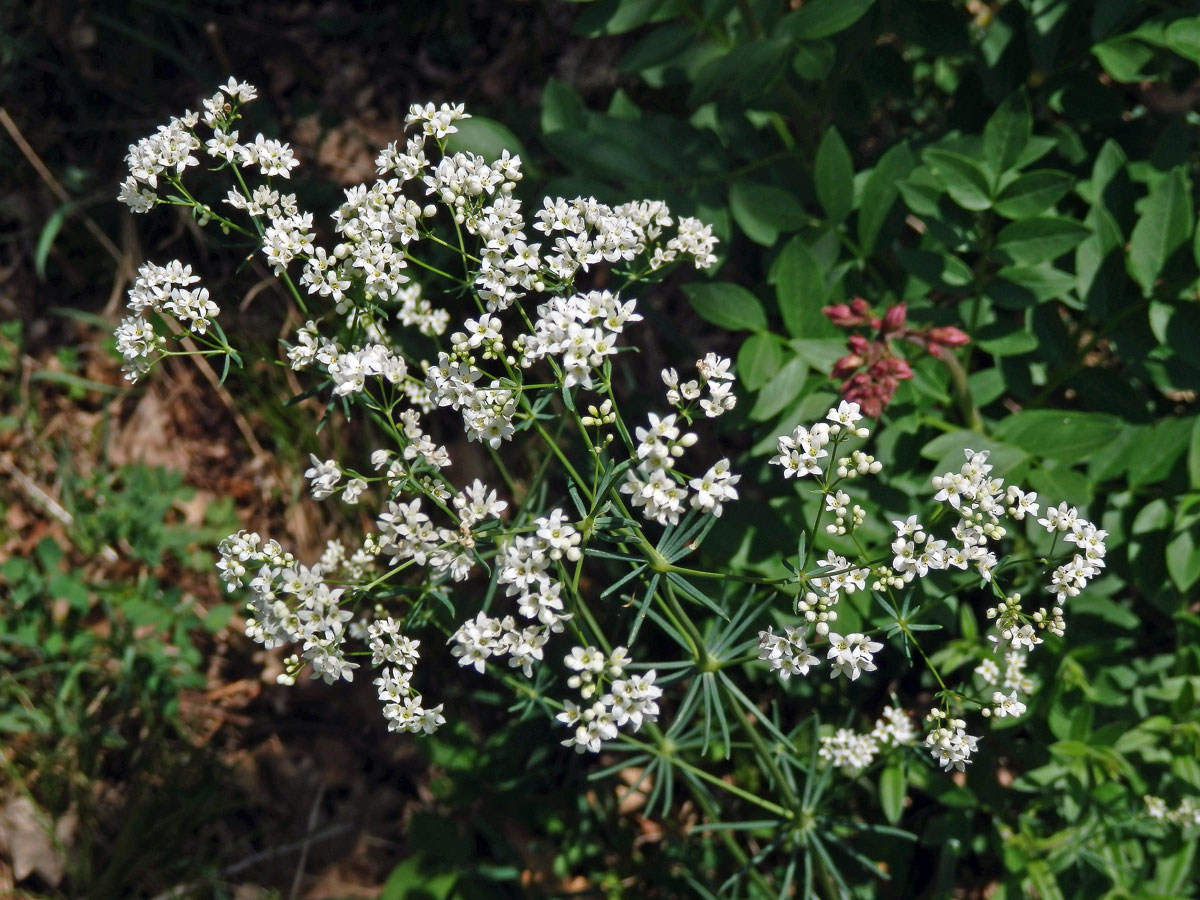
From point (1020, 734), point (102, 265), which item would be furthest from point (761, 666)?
point (102, 265)

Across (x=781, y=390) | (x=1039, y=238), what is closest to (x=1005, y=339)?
(x=1039, y=238)

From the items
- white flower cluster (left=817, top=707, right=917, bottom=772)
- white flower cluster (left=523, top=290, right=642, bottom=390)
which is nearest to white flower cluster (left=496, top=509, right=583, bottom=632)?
white flower cluster (left=523, top=290, right=642, bottom=390)

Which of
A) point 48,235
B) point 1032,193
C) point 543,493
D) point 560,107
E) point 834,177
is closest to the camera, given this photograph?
point 543,493

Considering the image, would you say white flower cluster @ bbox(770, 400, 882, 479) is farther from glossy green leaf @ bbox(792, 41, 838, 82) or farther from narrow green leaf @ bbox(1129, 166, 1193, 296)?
narrow green leaf @ bbox(1129, 166, 1193, 296)

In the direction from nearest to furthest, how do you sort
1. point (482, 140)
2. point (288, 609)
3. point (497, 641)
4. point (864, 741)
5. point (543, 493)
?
point (497, 641) → point (288, 609) → point (543, 493) → point (864, 741) → point (482, 140)

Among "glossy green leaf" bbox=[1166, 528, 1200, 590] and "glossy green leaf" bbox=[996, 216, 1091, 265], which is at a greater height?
"glossy green leaf" bbox=[996, 216, 1091, 265]

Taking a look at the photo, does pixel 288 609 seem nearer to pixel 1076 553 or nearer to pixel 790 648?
pixel 790 648
